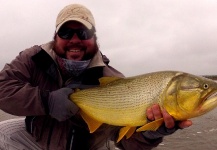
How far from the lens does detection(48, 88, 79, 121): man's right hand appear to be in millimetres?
4102

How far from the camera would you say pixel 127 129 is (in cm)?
385

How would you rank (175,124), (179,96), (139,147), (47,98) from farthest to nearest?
(139,147) → (47,98) → (175,124) → (179,96)

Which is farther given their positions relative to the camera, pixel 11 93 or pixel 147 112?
pixel 11 93

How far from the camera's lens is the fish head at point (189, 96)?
11.1 feet

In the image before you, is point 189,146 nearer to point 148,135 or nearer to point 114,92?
point 148,135

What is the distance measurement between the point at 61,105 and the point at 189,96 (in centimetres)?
158

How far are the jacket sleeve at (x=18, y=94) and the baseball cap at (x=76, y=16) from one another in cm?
87

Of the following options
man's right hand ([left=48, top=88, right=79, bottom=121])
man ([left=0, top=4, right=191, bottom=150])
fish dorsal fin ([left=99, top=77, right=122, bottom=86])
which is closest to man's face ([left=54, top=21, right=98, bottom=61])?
man ([left=0, top=4, right=191, bottom=150])

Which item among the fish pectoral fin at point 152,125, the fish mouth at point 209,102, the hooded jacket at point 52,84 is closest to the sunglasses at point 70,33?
the hooded jacket at point 52,84

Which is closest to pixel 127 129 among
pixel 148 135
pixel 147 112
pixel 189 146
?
pixel 147 112

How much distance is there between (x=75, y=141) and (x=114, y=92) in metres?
1.38

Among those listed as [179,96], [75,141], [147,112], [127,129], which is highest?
[179,96]

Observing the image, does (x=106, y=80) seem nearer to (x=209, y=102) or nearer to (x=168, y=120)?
(x=168, y=120)

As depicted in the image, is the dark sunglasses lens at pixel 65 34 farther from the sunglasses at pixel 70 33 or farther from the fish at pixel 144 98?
the fish at pixel 144 98
